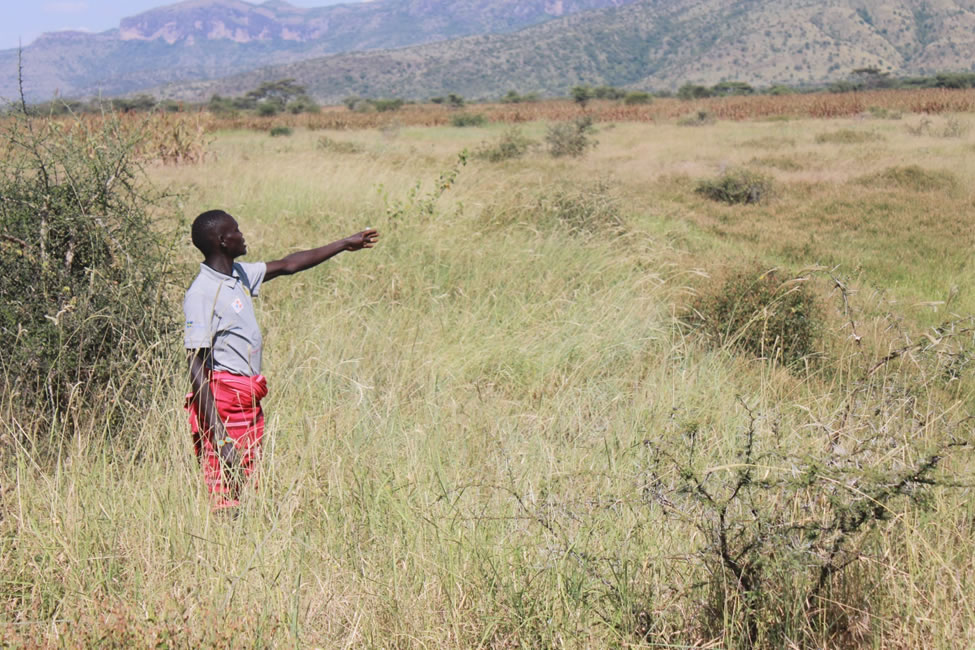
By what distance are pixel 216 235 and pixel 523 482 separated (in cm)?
155

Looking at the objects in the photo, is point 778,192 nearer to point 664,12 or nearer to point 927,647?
point 927,647

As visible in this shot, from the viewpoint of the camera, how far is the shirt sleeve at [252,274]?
3090 mm

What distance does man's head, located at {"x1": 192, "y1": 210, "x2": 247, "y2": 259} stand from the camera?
2.79 m

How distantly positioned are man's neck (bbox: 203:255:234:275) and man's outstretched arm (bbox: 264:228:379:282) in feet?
1.12

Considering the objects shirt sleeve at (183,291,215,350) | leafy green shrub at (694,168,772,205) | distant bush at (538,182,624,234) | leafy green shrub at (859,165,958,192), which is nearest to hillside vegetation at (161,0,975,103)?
leafy green shrub at (694,168,772,205)

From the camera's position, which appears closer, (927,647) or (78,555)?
(927,647)

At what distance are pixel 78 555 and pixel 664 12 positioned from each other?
219938 millimetres

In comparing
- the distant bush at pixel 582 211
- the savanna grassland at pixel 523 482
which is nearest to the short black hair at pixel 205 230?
the savanna grassland at pixel 523 482

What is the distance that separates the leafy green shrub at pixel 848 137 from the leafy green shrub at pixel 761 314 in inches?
581

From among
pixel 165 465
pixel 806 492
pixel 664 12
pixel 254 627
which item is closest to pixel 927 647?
pixel 806 492

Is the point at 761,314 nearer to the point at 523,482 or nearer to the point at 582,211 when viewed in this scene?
the point at 523,482

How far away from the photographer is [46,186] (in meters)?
3.48

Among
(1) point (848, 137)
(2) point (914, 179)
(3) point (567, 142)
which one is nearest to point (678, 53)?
(1) point (848, 137)

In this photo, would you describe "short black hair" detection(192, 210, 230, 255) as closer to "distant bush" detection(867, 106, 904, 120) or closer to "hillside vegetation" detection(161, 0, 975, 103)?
"distant bush" detection(867, 106, 904, 120)
